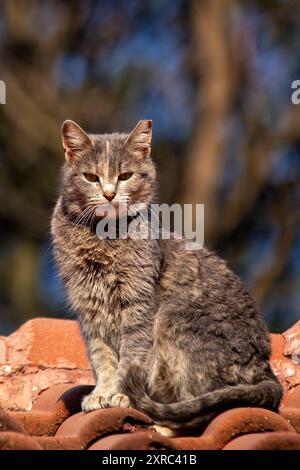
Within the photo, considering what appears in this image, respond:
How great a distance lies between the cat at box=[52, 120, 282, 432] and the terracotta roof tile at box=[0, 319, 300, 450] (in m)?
0.16

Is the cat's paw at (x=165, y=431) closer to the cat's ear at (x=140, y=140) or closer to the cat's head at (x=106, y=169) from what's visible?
the cat's head at (x=106, y=169)

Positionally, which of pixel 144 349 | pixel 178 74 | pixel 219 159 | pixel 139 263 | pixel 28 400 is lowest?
pixel 28 400

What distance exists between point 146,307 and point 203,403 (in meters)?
0.60

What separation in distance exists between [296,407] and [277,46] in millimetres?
8575

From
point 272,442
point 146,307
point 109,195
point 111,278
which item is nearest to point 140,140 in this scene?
point 109,195

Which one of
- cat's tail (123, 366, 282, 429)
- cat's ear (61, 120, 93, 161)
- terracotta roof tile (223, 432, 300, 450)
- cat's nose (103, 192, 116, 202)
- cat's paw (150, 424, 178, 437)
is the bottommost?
cat's paw (150, 424, 178, 437)

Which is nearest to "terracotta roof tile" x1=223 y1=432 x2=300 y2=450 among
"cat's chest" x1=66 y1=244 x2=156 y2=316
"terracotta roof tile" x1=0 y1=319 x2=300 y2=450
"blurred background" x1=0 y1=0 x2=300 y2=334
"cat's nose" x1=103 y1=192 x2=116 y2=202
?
"terracotta roof tile" x1=0 y1=319 x2=300 y2=450

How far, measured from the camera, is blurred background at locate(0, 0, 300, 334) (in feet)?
38.0

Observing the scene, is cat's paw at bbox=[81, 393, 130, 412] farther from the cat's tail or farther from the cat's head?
the cat's head

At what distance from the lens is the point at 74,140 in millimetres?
4328

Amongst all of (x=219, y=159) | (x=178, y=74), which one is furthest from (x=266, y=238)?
(x=178, y=74)

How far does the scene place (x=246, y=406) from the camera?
143 inches

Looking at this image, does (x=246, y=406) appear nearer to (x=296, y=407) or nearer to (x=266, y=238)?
(x=296, y=407)
